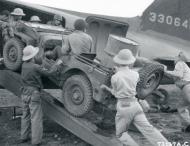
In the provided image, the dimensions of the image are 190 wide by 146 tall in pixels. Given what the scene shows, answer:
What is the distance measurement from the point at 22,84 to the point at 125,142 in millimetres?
2428

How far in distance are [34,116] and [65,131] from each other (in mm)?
1112

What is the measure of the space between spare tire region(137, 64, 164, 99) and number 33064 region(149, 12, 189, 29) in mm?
4397

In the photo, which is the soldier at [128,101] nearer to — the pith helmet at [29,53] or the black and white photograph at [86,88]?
the black and white photograph at [86,88]

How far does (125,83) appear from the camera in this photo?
21.2 feet

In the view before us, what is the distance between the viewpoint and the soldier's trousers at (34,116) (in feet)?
24.4

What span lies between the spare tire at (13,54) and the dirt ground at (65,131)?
1.23 m

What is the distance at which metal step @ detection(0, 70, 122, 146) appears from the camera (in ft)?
22.8

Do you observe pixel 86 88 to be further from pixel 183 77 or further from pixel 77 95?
pixel 183 77

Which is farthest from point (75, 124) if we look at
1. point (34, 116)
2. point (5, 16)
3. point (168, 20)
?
point (168, 20)

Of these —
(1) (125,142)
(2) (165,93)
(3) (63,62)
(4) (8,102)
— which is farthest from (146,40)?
(1) (125,142)

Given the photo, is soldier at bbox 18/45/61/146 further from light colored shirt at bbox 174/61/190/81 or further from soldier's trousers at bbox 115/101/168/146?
light colored shirt at bbox 174/61/190/81

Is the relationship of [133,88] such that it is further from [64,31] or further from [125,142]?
[64,31]

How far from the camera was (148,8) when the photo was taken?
11320mm

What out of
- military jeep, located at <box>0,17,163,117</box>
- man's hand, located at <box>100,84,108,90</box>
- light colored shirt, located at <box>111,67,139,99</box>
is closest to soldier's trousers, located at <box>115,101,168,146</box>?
light colored shirt, located at <box>111,67,139,99</box>
